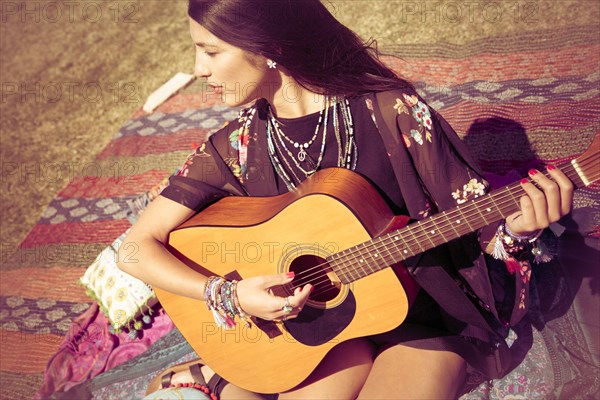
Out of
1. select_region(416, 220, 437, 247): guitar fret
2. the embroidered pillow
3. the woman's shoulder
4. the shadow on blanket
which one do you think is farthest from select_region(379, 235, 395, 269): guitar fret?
the embroidered pillow

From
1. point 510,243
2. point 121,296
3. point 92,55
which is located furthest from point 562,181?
point 92,55

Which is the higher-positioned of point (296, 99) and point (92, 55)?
point (296, 99)

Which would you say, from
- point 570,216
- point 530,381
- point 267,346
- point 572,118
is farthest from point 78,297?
point 572,118

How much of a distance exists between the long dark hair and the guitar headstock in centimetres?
70

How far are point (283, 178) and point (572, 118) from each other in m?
1.77

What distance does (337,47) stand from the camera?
204 cm

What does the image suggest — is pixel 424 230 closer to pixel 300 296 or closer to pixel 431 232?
pixel 431 232

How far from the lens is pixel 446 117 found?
11.1ft

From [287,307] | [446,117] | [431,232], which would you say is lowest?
[287,307]

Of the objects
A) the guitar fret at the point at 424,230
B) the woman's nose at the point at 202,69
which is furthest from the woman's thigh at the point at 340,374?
the woman's nose at the point at 202,69

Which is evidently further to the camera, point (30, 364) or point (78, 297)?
point (78, 297)

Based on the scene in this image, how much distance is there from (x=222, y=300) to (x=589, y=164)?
4.48 ft

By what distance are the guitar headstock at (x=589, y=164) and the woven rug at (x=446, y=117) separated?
1094 millimetres

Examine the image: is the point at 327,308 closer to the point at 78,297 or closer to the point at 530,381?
the point at 530,381
